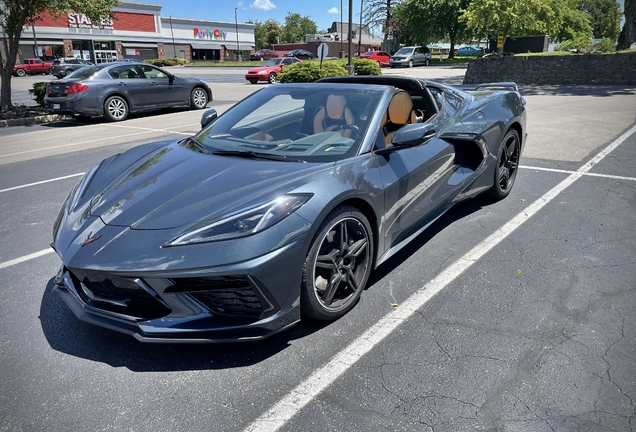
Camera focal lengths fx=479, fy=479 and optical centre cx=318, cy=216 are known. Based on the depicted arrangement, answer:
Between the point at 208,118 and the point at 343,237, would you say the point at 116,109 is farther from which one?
the point at 343,237

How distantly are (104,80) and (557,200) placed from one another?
11464 mm

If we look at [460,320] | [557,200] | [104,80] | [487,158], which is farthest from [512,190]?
[104,80]

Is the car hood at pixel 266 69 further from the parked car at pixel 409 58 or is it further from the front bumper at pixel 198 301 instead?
the front bumper at pixel 198 301

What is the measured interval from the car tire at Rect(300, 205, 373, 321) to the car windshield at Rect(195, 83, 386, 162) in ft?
1.54

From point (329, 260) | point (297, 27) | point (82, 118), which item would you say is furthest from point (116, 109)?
point (297, 27)

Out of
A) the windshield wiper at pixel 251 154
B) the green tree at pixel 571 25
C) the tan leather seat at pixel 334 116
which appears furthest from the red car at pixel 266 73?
the green tree at pixel 571 25

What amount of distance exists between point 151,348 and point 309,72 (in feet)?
54.8

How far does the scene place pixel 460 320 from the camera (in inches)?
115

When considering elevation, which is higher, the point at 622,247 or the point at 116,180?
the point at 116,180

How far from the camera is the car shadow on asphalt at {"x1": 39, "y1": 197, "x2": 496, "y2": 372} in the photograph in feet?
8.36

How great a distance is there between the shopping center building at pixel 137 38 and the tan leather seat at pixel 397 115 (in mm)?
51574

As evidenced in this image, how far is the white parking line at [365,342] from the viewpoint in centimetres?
218

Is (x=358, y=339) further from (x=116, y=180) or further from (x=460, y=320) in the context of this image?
(x=116, y=180)

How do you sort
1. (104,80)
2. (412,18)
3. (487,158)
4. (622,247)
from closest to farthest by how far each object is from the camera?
(622,247), (487,158), (104,80), (412,18)
